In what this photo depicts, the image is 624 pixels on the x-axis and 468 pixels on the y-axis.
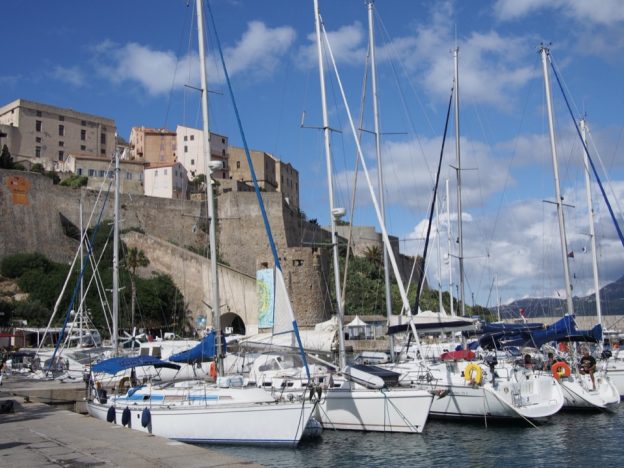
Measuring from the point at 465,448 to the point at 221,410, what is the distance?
14.8ft

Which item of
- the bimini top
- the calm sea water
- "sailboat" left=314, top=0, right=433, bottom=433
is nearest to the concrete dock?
the calm sea water

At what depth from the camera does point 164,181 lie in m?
58.6

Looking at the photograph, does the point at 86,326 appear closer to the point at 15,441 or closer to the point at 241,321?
the point at 241,321

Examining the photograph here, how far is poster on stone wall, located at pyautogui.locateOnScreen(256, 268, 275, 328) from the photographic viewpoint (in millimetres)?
32344

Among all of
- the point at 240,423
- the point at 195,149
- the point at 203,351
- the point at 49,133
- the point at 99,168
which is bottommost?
the point at 240,423

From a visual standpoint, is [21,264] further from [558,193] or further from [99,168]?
[558,193]

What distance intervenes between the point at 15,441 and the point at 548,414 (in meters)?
10.5

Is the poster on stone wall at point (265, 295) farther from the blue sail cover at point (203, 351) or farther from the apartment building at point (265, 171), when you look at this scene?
the apartment building at point (265, 171)

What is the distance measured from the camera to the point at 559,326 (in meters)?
17.0

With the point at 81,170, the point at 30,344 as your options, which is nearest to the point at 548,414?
the point at 30,344

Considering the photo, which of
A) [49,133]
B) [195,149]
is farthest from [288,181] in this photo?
[49,133]

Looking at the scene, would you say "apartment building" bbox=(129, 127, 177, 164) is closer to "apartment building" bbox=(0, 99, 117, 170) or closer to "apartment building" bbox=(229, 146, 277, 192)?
"apartment building" bbox=(0, 99, 117, 170)

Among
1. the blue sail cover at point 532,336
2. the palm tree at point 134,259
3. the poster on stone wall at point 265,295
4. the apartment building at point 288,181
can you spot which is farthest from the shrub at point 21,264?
the apartment building at point 288,181

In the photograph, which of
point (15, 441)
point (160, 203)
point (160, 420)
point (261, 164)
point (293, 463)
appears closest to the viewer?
point (15, 441)
